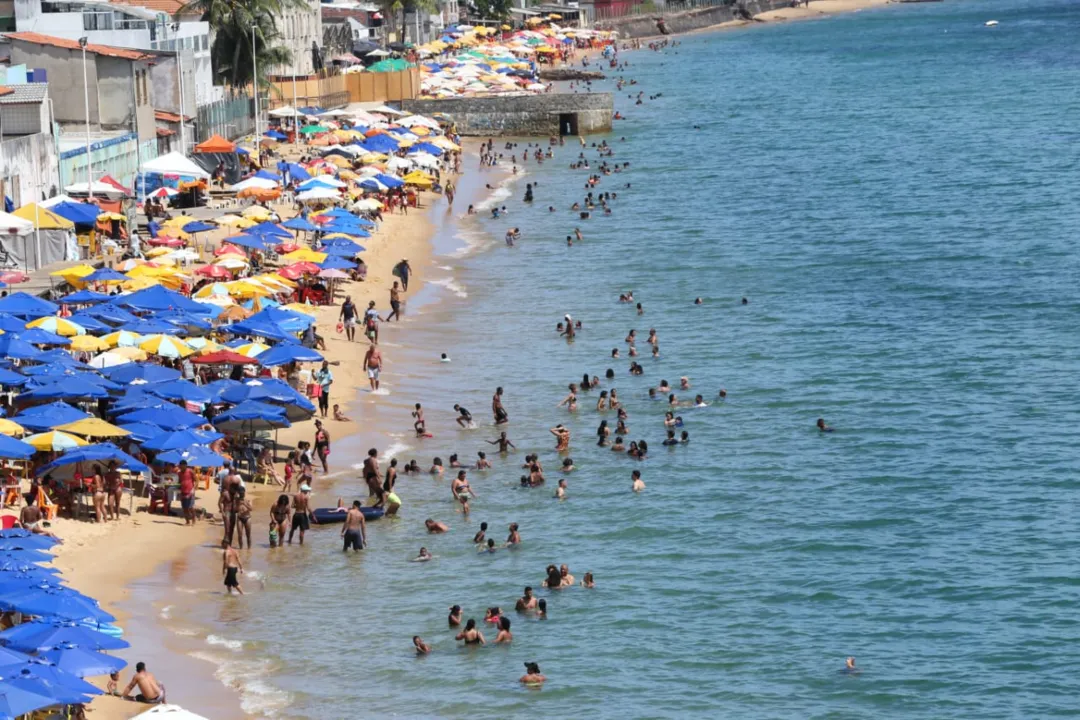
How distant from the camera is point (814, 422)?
127 ft

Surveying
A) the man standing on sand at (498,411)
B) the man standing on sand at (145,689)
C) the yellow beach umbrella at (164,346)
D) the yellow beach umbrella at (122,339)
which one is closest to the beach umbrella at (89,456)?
the yellow beach umbrella at (164,346)

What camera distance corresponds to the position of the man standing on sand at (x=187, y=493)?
30.1 meters

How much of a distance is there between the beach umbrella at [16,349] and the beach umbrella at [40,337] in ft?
1.77

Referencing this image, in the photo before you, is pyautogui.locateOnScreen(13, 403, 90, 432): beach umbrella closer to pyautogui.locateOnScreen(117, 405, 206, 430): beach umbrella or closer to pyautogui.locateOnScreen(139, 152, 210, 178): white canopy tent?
pyautogui.locateOnScreen(117, 405, 206, 430): beach umbrella

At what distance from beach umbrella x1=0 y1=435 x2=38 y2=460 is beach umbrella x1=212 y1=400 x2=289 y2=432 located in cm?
521

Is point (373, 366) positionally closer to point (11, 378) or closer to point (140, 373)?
point (140, 373)

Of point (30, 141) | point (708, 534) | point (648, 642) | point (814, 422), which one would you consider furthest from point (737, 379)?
point (30, 141)

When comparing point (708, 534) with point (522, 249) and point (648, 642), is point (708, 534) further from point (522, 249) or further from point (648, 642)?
point (522, 249)

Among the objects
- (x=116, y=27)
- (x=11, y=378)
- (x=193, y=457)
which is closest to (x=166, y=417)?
(x=193, y=457)

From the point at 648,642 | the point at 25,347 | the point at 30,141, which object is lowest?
the point at 648,642

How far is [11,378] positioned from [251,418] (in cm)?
452

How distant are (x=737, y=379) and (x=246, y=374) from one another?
497 inches

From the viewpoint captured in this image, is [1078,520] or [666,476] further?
[666,476]

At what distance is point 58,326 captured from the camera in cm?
3478
